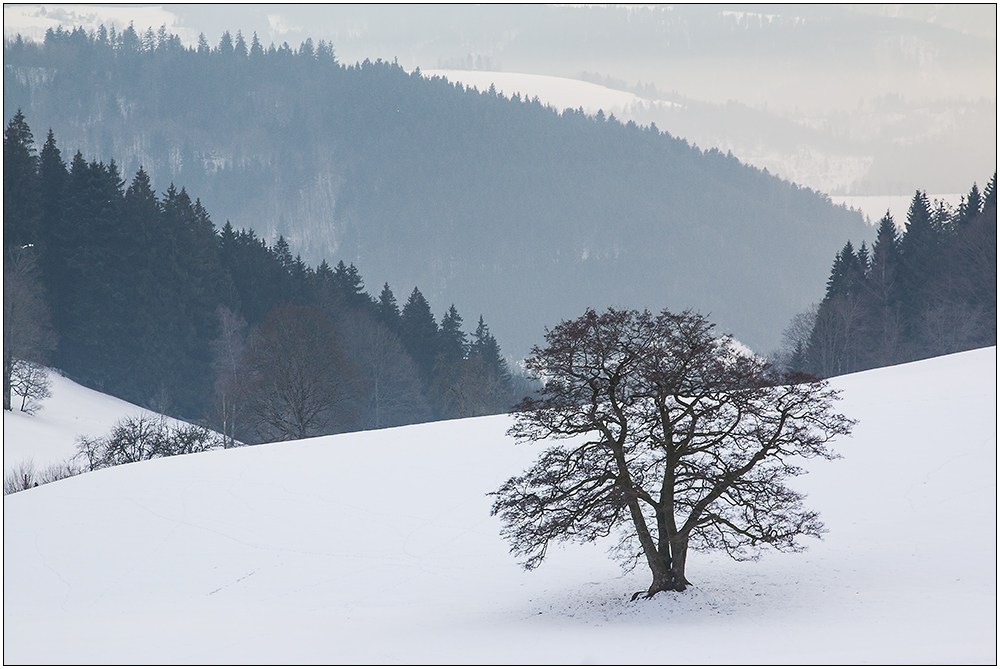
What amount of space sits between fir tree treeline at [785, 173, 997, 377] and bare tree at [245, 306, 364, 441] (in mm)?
38353

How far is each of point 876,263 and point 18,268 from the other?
72297mm

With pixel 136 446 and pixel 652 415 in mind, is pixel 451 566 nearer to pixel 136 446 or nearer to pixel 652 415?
pixel 652 415

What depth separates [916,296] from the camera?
81.9 metres

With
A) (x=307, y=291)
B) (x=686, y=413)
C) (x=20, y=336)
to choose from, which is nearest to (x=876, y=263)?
(x=307, y=291)

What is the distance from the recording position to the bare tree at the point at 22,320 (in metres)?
59.7

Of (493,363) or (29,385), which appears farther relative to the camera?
(493,363)

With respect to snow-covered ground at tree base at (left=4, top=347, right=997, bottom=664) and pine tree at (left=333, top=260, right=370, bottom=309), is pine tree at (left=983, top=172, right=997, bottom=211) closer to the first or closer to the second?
snow-covered ground at tree base at (left=4, top=347, right=997, bottom=664)

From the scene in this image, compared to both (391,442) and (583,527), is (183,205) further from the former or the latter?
(583,527)

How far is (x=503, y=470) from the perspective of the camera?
107 ft

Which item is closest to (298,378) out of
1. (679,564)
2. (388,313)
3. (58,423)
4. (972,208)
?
(58,423)

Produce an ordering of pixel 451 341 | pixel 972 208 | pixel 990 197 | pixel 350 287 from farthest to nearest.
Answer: pixel 350 287 → pixel 451 341 → pixel 972 208 → pixel 990 197

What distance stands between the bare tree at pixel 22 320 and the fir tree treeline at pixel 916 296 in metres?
58.8

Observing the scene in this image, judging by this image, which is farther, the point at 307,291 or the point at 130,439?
the point at 307,291

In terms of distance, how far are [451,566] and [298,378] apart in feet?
135
